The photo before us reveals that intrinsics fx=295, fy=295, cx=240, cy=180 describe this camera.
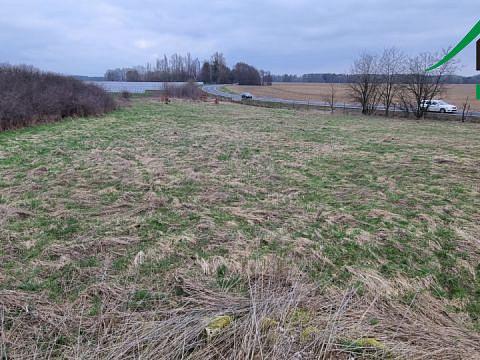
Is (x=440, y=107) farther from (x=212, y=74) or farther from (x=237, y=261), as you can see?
(x=212, y=74)

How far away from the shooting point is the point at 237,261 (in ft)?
10.8

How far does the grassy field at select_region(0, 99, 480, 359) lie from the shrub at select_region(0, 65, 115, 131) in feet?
21.7

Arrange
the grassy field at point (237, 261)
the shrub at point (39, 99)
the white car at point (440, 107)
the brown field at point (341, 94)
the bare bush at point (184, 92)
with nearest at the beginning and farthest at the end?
1. the grassy field at point (237, 261)
2. the shrub at point (39, 99)
3. the white car at point (440, 107)
4. the brown field at point (341, 94)
5. the bare bush at point (184, 92)

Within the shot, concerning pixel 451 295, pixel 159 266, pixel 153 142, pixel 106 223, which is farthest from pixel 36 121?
pixel 451 295

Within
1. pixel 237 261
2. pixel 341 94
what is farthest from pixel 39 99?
pixel 341 94

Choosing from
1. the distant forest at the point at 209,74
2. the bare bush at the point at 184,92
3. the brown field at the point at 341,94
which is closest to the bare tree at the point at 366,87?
the brown field at the point at 341,94

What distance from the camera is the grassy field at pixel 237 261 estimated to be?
2137 millimetres

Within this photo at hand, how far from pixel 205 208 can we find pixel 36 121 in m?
13.1

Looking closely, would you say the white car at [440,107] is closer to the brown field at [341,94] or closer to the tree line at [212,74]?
the brown field at [341,94]

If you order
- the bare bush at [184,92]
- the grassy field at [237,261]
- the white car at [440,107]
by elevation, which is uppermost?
the bare bush at [184,92]

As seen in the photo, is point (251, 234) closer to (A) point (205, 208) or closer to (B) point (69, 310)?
(A) point (205, 208)

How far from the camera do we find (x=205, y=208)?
479 centimetres

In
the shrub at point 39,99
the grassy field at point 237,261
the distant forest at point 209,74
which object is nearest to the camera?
the grassy field at point 237,261

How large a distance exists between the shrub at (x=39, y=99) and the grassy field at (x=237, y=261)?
6.61 m
